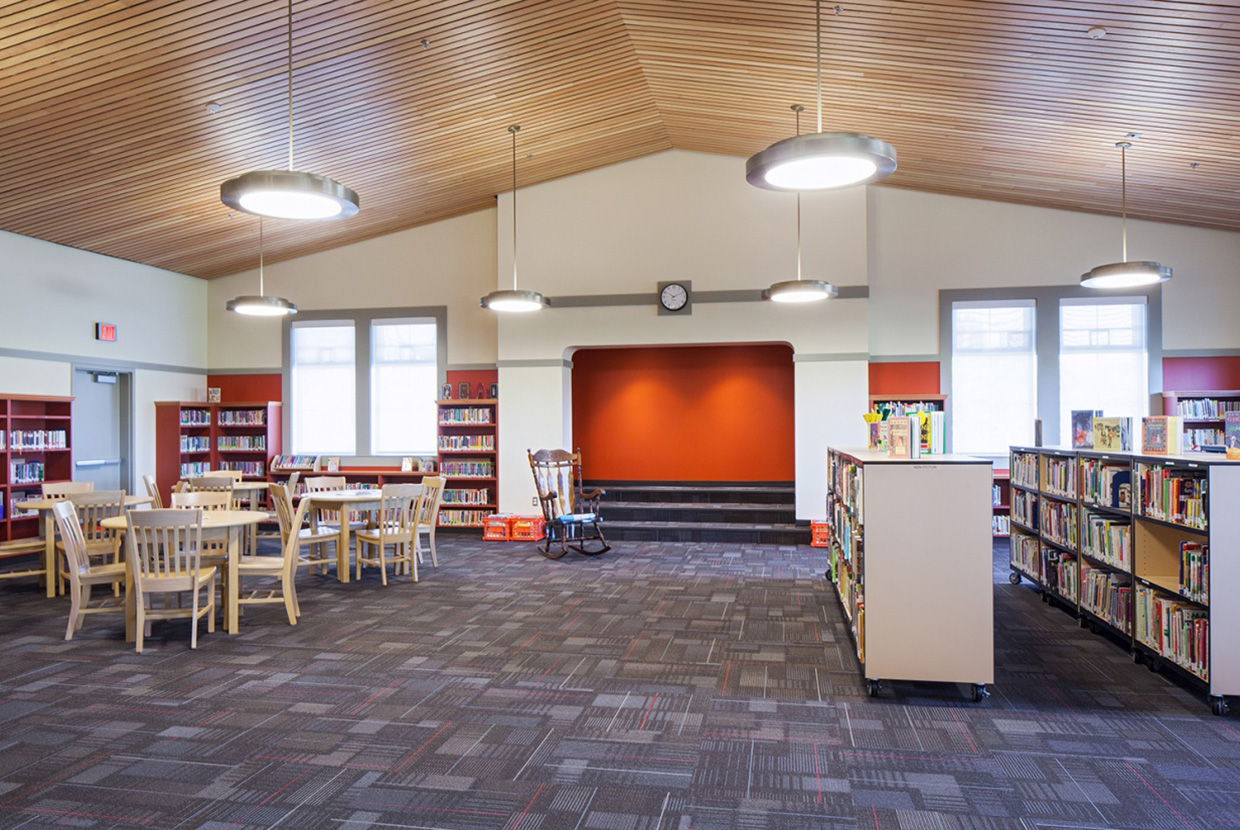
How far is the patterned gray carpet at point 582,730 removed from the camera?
118 inches

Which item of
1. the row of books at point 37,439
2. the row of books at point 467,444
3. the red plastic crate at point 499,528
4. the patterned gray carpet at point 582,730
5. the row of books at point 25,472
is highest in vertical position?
the row of books at point 37,439

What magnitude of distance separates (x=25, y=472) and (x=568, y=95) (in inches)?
283

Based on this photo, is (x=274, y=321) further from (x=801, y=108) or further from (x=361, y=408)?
(x=801, y=108)

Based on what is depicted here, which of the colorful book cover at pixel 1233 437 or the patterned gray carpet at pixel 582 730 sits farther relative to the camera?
the colorful book cover at pixel 1233 437

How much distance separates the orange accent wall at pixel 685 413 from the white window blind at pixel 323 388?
3.33 meters

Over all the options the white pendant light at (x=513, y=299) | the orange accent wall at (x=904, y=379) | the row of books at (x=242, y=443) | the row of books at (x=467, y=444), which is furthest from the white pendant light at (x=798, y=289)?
the row of books at (x=242, y=443)

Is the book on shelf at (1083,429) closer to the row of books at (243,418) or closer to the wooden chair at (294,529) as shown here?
the wooden chair at (294,529)

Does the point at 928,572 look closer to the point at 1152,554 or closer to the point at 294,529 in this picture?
the point at 1152,554

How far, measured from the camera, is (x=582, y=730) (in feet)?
12.4

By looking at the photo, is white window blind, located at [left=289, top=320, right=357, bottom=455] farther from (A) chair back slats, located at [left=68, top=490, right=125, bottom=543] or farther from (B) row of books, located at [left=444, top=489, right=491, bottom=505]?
(A) chair back slats, located at [left=68, top=490, right=125, bottom=543]

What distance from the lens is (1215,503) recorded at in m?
3.87

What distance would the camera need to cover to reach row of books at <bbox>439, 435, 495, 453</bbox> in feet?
34.6

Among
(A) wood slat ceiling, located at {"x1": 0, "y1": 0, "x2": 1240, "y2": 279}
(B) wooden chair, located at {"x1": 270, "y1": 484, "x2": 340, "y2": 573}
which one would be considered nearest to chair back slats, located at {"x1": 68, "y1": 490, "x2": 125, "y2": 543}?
(B) wooden chair, located at {"x1": 270, "y1": 484, "x2": 340, "y2": 573}

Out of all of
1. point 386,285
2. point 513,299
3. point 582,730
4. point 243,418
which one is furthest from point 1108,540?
point 243,418
